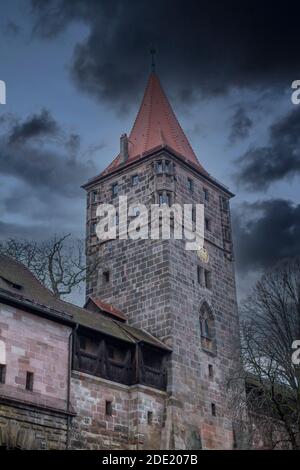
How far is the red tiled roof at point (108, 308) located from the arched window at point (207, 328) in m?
3.74

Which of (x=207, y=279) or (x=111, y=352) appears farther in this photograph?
(x=207, y=279)

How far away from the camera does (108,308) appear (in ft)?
113

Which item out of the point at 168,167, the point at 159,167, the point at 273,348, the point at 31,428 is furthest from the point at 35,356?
the point at 168,167

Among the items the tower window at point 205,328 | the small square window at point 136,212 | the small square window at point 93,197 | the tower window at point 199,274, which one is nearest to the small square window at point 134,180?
the small square window at point 136,212

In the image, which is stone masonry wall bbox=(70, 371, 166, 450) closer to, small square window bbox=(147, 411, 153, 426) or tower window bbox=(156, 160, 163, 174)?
small square window bbox=(147, 411, 153, 426)

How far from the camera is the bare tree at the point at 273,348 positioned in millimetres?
26672

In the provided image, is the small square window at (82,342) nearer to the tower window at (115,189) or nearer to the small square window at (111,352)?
the small square window at (111,352)

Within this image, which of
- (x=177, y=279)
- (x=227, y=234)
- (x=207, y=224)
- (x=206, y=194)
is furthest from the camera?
(x=227, y=234)

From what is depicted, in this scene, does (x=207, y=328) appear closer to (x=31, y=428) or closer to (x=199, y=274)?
(x=199, y=274)

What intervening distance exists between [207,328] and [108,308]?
4.98m

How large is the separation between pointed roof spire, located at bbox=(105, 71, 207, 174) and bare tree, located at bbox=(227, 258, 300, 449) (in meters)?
11.3

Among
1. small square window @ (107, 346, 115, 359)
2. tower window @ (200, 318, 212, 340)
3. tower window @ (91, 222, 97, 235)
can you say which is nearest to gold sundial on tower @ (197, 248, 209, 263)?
tower window @ (200, 318, 212, 340)

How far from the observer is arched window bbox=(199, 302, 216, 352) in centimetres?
3500

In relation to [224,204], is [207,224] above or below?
below
